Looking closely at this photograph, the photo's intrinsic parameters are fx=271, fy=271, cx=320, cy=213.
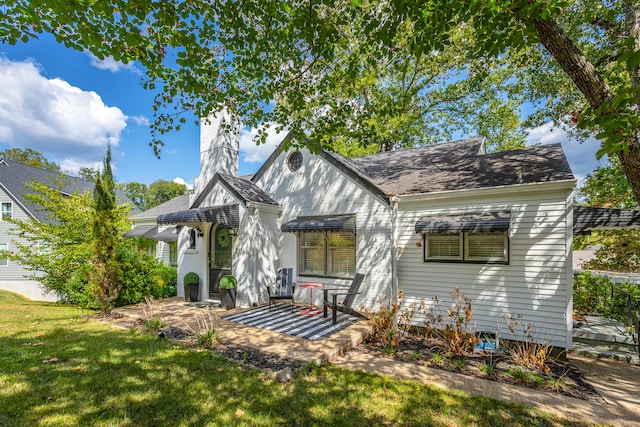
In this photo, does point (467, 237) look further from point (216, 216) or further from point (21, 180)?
point (21, 180)

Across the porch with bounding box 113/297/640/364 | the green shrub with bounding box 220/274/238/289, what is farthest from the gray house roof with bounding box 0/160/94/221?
the porch with bounding box 113/297/640/364

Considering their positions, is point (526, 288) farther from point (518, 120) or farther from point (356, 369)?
point (518, 120)

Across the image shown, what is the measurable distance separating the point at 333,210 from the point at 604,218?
656 centimetres

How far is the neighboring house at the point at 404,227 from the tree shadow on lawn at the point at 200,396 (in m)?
3.25

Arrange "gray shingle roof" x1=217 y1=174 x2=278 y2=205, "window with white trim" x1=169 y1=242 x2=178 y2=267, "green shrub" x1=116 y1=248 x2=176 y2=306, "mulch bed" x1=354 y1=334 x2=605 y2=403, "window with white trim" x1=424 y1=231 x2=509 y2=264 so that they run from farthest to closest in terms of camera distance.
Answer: "window with white trim" x1=169 y1=242 x2=178 y2=267 < "green shrub" x1=116 y1=248 x2=176 y2=306 < "gray shingle roof" x1=217 y1=174 x2=278 y2=205 < "window with white trim" x1=424 y1=231 x2=509 y2=264 < "mulch bed" x1=354 y1=334 x2=605 y2=403

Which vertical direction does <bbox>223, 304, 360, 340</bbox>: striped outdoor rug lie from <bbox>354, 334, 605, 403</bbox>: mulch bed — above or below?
above

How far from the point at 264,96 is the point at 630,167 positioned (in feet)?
20.2

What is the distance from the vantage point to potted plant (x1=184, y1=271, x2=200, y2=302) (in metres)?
9.89

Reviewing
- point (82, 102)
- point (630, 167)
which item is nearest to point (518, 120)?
point (630, 167)

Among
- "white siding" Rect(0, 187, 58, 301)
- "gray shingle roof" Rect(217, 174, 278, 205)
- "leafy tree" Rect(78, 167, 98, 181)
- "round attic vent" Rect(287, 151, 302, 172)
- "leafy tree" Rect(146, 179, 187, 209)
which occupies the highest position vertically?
"leafy tree" Rect(78, 167, 98, 181)

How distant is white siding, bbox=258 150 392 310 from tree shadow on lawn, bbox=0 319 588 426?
3507 millimetres

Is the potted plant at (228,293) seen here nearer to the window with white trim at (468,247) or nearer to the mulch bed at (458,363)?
the mulch bed at (458,363)

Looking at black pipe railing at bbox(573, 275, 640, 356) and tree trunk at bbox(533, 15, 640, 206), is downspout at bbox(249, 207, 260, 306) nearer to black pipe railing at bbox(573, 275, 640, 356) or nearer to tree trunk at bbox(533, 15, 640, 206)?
tree trunk at bbox(533, 15, 640, 206)

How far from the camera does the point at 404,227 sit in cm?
767
